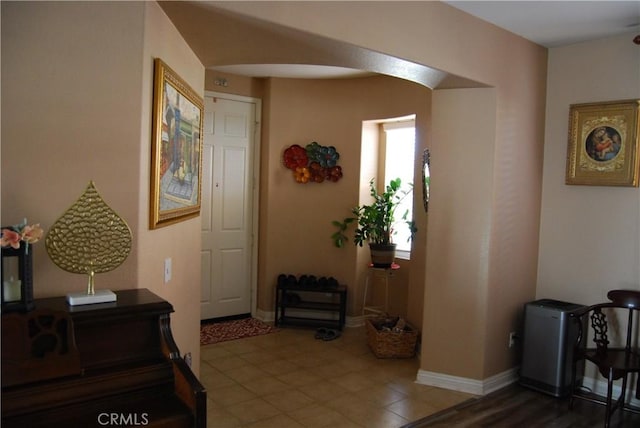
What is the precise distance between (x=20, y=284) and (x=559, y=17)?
3352mm

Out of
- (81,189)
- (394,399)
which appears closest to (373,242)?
(394,399)

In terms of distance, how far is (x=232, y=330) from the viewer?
192 inches

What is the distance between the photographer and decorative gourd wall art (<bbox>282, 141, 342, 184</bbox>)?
201 inches

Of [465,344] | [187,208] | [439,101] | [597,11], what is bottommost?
[465,344]

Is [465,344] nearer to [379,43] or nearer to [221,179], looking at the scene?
[379,43]

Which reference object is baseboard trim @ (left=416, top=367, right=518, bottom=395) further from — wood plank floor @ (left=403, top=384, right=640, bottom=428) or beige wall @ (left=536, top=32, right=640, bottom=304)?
beige wall @ (left=536, top=32, right=640, bottom=304)

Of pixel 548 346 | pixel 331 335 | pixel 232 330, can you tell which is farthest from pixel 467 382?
pixel 232 330

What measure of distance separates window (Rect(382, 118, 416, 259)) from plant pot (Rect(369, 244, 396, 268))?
16.3 inches

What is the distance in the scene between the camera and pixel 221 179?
5051mm

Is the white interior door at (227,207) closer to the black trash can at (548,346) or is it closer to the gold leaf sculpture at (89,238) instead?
the black trash can at (548,346)

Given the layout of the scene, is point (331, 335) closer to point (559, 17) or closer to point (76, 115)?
point (559, 17)

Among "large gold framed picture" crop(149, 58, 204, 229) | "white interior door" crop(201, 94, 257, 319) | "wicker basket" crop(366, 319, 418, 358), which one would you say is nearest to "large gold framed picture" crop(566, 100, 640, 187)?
"wicker basket" crop(366, 319, 418, 358)

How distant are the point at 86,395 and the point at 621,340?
353cm

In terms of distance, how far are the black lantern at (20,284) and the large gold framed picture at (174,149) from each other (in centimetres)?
60
